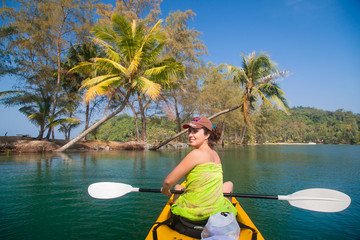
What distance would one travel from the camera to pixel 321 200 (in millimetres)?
2699

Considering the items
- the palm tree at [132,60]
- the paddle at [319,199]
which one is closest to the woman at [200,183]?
the paddle at [319,199]

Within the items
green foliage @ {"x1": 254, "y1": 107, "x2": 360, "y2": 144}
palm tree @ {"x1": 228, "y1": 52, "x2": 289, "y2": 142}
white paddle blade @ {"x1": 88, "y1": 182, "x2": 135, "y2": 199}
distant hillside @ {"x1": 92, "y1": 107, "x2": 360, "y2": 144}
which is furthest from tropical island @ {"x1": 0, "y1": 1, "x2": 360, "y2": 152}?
green foliage @ {"x1": 254, "y1": 107, "x2": 360, "y2": 144}

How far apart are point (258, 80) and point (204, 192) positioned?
52.4 feet

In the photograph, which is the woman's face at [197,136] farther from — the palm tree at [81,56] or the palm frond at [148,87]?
the palm tree at [81,56]

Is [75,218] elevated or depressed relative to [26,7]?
depressed

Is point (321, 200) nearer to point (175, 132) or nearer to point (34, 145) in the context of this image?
point (34, 145)

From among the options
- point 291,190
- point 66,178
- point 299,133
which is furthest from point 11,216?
point 299,133

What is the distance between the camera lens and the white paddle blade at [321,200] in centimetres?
258

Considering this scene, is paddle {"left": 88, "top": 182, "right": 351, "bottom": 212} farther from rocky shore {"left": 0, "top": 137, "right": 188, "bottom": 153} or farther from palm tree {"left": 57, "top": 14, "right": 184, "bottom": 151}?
rocky shore {"left": 0, "top": 137, "right": 188, "bottom": 153}

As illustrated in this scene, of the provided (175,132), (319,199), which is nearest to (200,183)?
(319,199)

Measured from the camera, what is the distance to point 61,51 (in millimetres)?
15000

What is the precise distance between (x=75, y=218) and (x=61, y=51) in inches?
598

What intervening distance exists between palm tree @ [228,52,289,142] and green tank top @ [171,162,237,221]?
13790 millimetres

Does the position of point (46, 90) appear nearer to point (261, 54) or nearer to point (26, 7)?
point (26, 7)
